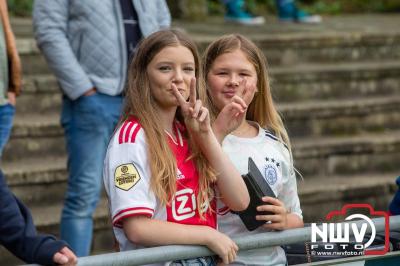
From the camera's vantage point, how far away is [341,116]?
23.8ft

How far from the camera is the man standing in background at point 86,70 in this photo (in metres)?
4.93

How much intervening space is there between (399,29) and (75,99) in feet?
13.8

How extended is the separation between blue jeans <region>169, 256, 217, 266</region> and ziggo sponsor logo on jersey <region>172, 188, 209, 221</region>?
6.3 inches

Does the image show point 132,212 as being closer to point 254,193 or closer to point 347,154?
point 254,193

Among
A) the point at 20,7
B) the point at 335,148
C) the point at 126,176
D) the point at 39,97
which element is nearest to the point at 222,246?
the point at 126,176

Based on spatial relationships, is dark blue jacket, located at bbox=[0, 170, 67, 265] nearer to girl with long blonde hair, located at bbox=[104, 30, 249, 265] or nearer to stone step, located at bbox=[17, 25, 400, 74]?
girl with long blonde hair, located at bbox=[104, 30, 249, 265]

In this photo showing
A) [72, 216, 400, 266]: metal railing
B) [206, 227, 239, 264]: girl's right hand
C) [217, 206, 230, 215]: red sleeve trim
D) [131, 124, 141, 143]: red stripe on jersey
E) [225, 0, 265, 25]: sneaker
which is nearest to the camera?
[72, 216, 400, 266]: metal railing

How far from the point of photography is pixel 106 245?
585cm

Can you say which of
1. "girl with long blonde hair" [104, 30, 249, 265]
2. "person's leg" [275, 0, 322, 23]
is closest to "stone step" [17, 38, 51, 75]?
"person's leg" [275, 0, 322, 23]

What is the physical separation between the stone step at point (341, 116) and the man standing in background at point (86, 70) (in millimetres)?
2084

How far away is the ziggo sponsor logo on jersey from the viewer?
10.7 feet

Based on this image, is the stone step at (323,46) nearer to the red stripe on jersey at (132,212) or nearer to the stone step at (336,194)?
the stone step at (336,194)

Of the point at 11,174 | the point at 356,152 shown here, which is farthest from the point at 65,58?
the point at 356,152

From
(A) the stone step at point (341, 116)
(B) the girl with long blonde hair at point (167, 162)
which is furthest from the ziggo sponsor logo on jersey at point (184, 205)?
(A) the stone step at point (341, 116)
